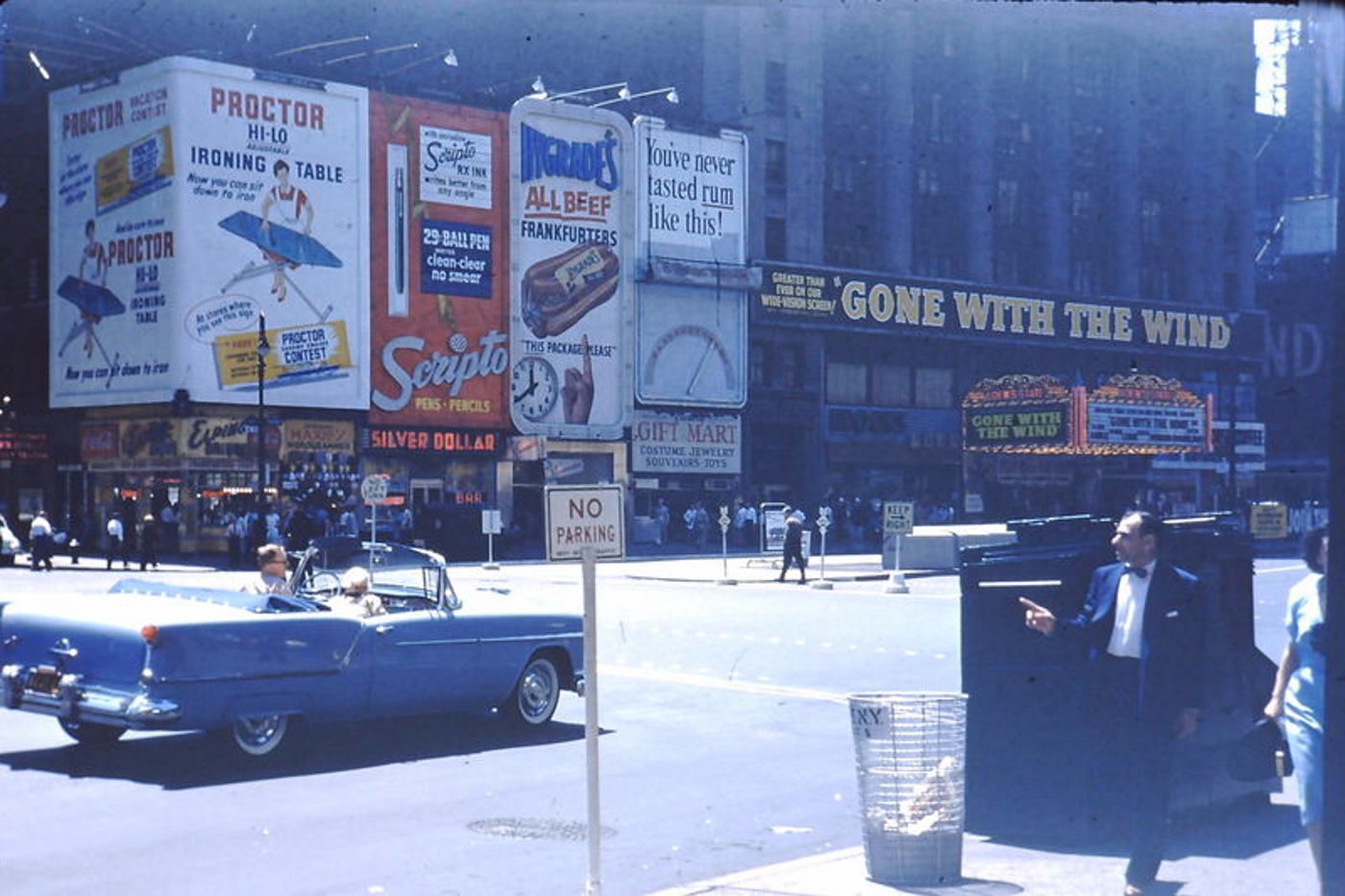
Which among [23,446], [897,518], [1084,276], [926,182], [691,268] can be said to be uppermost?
[926,182]

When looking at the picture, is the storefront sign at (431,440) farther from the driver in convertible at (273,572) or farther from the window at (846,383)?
the driver in convertible at (273,572)

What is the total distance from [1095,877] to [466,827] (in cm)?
371

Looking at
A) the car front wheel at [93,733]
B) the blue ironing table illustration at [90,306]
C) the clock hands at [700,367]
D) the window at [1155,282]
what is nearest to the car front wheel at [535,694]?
the car front wheel at [93,733]

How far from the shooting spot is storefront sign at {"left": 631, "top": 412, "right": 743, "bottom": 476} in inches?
2339

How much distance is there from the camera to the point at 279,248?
163 feet

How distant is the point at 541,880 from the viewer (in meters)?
8.58

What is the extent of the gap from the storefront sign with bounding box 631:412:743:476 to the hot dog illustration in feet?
15.3

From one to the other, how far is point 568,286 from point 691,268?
5.51 meters

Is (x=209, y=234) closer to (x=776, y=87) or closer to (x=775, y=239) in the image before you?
(x=775, y=239)

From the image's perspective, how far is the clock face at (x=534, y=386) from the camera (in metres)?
55.7

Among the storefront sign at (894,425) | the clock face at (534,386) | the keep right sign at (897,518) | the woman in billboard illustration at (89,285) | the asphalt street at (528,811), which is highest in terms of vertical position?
the woman in billboard illustration at (89,285)

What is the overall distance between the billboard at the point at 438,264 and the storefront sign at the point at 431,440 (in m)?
0.29

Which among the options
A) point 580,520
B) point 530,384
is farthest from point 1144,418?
point 580,520

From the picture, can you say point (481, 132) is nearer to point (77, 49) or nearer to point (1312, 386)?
point (77, 49)
